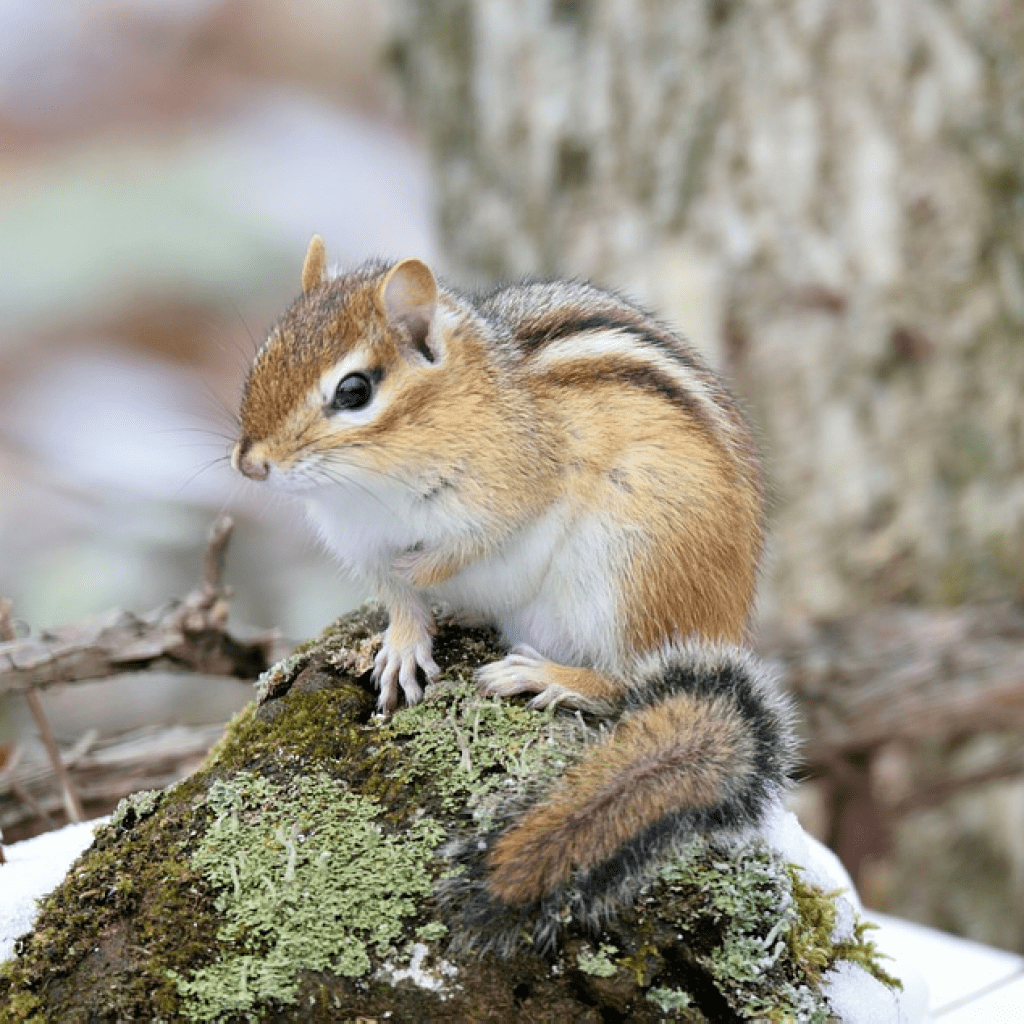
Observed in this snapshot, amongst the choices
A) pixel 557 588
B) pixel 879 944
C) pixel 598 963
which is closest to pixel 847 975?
pixel 598 963

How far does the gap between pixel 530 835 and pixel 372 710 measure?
0.33 meters

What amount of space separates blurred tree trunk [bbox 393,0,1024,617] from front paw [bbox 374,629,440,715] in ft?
5.59

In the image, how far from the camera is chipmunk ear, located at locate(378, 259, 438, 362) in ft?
4.85

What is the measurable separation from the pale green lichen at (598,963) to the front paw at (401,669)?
0.35m

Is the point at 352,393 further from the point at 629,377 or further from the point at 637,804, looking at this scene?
the point at 637,804

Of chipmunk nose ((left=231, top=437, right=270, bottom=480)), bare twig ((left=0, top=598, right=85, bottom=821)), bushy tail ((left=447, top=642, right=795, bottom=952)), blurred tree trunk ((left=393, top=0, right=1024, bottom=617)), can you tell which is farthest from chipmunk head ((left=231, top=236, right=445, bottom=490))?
blurred tree trunk ((left=393, top=0, right=1024, bottom=617))

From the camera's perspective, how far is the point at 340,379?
4.80 ft

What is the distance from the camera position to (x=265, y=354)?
1502 millimetres

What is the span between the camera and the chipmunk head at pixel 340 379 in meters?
1.43

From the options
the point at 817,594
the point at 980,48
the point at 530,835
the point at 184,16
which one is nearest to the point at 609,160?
the point at 980,48

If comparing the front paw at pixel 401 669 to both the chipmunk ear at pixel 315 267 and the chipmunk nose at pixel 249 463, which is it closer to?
the chipmunk nose at pixel 249 463

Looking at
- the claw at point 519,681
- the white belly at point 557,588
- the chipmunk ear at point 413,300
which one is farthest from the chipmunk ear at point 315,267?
the claw at point 519,681

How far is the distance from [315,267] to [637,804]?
816 millimetres

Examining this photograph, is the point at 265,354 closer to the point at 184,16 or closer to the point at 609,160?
the point at 609,160
